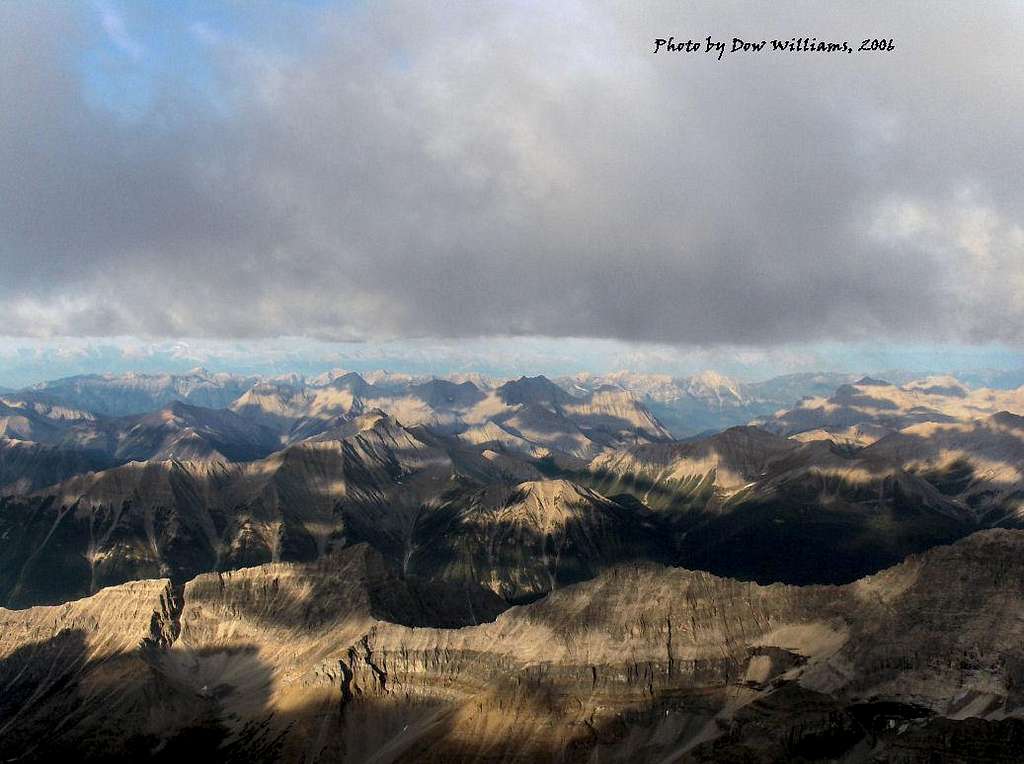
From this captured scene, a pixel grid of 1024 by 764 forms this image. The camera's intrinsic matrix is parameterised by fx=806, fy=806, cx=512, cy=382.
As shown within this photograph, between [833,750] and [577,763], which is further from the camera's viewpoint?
[577,763]

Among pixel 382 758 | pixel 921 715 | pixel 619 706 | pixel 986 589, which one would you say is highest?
pixel 986 589

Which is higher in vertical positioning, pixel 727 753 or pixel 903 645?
pixel 903 645

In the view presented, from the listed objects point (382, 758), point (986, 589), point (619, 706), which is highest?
point (986, 589)

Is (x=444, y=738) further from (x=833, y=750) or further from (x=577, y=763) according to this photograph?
(x=833, y=750)

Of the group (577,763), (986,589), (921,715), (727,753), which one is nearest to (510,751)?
(577,763)

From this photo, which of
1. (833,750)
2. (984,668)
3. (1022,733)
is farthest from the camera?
(984,668)

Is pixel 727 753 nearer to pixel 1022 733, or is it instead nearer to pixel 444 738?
pixel 1022 733

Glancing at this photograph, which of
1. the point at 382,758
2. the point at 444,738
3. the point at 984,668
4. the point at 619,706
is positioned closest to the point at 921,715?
the point at 984,668

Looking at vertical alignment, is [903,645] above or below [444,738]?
above

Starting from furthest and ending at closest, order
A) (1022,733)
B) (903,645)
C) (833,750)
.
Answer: (903,645) → (833,750) → (1022,733)
